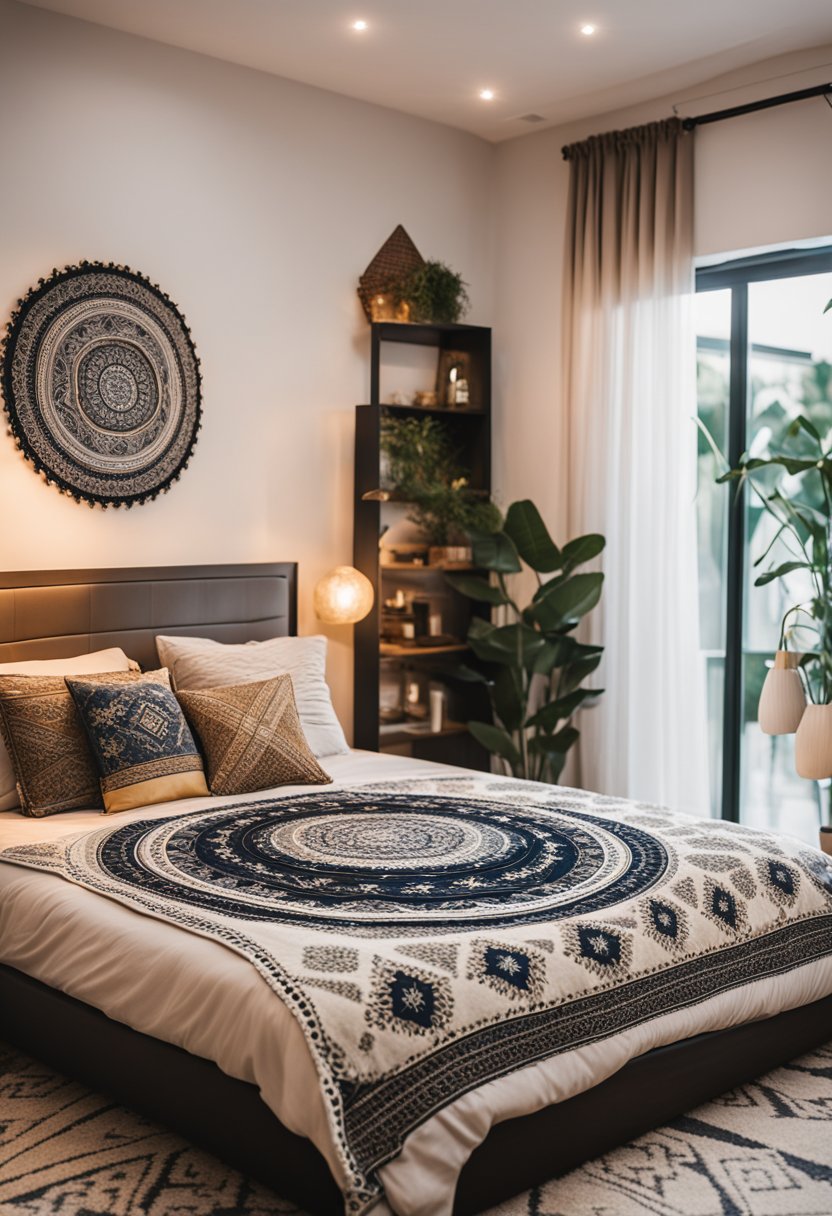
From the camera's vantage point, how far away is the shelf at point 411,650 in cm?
502

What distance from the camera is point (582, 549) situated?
4.92m

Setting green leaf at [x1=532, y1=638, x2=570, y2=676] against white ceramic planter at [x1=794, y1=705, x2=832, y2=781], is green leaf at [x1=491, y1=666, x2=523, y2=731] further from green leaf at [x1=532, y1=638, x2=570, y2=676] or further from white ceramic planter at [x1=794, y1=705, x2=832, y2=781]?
white ceramic planter at [x1=794, y1=705, x2=832, y2=781]

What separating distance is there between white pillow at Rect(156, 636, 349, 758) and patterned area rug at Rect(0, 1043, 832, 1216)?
4.96 feet

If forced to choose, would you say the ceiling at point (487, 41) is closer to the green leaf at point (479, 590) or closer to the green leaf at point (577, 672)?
the green leaf at point (479, 590)

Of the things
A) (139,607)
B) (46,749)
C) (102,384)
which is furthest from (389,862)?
(102,384)

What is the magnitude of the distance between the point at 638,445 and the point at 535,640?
0.88 metres

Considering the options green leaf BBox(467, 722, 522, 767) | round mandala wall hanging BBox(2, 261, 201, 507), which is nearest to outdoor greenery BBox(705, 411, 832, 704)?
green leaf BBox(467, 722, 522, 767)

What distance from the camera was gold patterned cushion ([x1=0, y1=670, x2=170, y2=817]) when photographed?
141 inches

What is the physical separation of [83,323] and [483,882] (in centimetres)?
242

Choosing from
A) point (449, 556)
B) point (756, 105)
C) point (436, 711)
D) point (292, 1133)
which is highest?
point (756, 105)

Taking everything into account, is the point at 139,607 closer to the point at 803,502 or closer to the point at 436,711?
the point at 436,711

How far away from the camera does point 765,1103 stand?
292 cm

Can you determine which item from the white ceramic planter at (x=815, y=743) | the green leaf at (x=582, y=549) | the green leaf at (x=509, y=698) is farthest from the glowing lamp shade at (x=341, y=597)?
the white ceramic planter at (x=815, y=743)

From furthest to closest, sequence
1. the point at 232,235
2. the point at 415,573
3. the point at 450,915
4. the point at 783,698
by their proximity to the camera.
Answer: the point at 415,573
the point at 232,235
the point at 783,698
the point at 450,915
